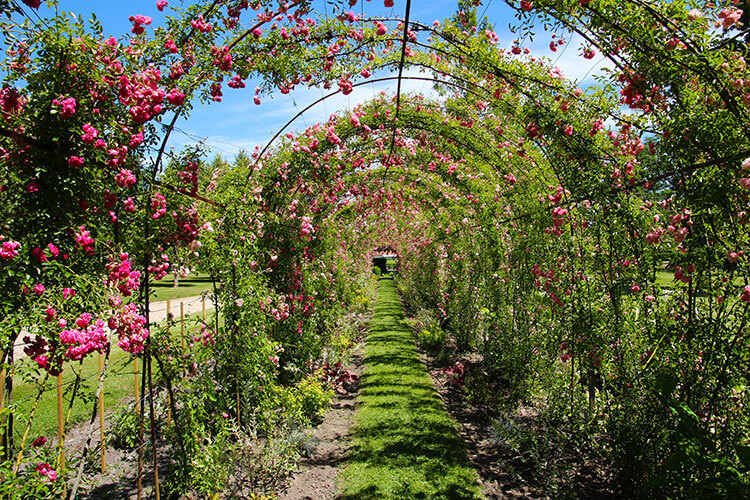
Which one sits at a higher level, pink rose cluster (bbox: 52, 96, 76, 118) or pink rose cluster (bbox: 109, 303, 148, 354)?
pink rose cluster (bbox: 52, 96, 76, 118)

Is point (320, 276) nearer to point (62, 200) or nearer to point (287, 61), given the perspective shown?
point (287, 61)

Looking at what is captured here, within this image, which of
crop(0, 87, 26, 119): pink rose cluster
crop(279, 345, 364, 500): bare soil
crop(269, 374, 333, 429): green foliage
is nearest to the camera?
crop(0, 87, 26, 119): pink rose cluster

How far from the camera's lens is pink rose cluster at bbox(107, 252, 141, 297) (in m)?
2.05

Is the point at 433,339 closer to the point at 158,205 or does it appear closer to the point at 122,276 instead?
the point at 158,205

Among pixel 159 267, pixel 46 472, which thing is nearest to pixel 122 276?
pixel 159 267

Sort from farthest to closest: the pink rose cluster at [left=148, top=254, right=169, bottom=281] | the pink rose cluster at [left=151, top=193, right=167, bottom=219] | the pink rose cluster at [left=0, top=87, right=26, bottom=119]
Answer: the pink rose cluster at [left=148, top=254, right=169, bottom=281], the pink rose cluster at [left=151, top=193, right=167, bottom=219], the pink rose cluster at [left=0, top=87, right=26, bottom=119]

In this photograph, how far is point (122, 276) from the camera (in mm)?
A: 2078

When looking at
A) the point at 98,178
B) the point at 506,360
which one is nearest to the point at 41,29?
the point at 98,178

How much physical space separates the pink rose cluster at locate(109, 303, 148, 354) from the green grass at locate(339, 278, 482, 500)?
230 centimetres

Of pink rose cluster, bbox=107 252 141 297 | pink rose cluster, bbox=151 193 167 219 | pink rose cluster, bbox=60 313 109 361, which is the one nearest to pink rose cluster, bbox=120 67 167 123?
pink rose cluster, bbox=151 193 167 219

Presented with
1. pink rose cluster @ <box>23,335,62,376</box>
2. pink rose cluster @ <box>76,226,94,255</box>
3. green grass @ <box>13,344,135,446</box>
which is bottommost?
green grass @ <box>13,344,135,446</box>

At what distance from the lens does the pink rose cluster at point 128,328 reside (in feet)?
6.50

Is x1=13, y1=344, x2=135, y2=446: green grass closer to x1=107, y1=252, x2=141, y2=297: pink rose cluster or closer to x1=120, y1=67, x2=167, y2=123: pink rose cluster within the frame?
x1=107, y1=252, x2=141, y2=297: pink rose cluster

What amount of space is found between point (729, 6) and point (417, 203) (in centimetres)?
787
